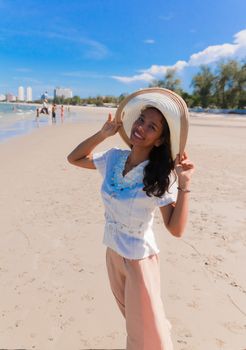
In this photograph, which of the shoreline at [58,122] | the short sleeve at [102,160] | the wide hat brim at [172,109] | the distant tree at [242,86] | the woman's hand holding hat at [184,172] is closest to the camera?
the woman's hand holding hat at [184,172]

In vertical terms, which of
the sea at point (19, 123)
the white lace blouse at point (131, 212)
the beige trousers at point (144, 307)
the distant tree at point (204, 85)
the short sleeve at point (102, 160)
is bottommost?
the sea at point (19, 123)

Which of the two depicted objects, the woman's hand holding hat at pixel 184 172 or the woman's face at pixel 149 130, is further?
the woman's face at pixel 149 130

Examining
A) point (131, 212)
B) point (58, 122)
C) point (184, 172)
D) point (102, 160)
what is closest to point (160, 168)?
point (184, 172)

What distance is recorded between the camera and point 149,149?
6.08ft

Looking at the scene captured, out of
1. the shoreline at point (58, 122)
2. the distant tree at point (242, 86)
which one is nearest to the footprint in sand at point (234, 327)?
the shoreline at point (58, 122)

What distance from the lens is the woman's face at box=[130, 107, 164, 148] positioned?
70.0 inches

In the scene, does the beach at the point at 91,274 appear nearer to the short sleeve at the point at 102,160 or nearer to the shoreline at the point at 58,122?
the short sleeve at the point at 102,160

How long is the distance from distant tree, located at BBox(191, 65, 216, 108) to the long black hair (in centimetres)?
7066

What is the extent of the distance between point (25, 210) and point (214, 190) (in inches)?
151

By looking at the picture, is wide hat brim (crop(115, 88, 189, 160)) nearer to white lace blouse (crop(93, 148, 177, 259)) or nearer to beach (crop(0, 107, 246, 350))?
white lace blouse (crop(93, 148, 177, 259))

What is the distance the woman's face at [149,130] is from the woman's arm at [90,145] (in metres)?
0.36

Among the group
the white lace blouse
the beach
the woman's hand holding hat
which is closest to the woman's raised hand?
the white lace blouse

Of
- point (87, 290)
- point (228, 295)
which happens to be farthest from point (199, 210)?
point (87, 290)

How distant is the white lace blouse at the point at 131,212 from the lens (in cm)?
173
